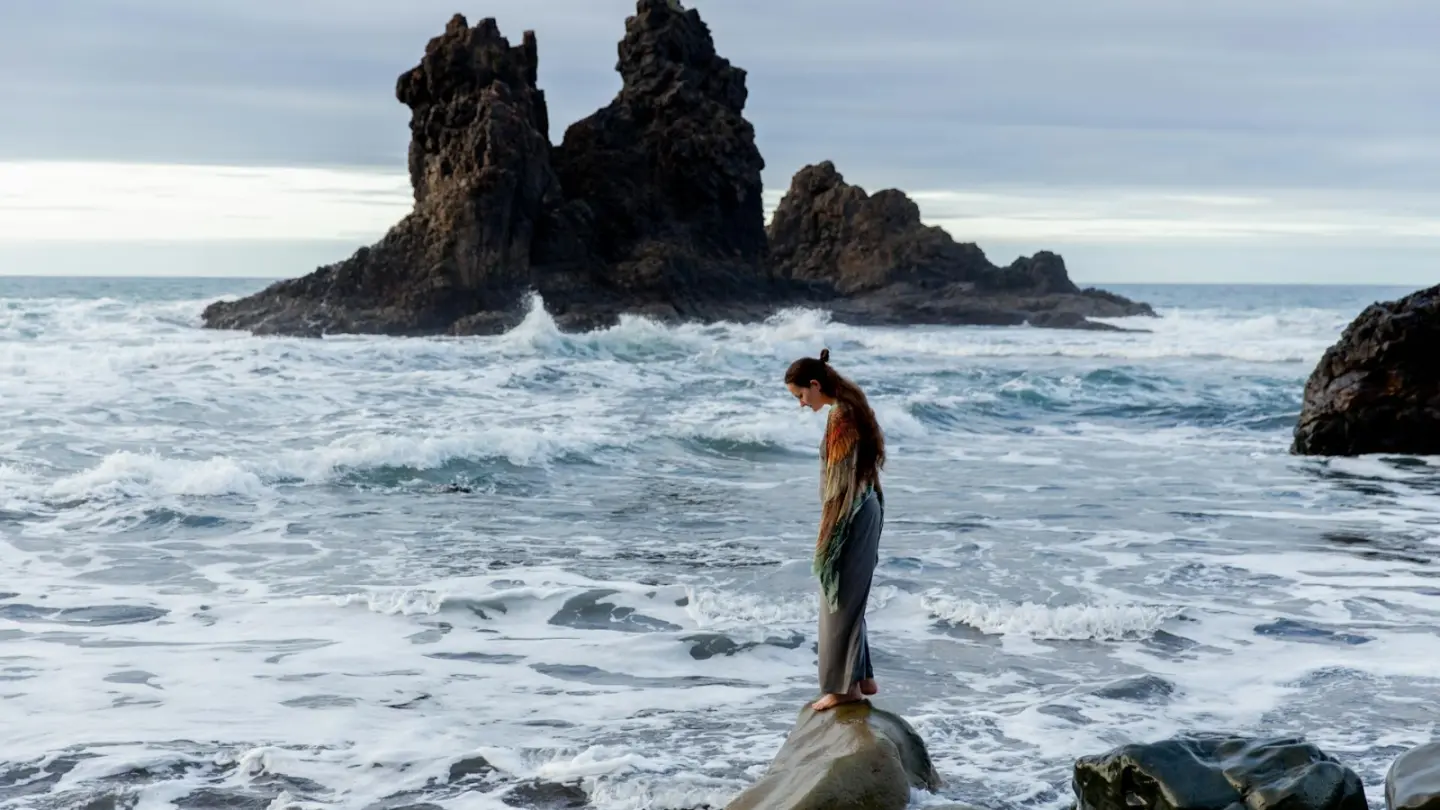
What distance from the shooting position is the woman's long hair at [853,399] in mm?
6109

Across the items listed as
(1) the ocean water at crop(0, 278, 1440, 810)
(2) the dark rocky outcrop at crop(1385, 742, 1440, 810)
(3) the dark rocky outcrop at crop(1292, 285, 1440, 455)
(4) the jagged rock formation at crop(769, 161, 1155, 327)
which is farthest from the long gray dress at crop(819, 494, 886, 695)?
(4) the jagged rock formation at crop(769, 161, 1155, 327)

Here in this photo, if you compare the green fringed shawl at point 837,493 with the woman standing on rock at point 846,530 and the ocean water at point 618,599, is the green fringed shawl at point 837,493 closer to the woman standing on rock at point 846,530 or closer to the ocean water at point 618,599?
the woman standing on rock at point 846,530

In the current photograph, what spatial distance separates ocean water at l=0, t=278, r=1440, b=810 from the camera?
6480 mm

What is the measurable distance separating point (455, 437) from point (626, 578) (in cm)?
681

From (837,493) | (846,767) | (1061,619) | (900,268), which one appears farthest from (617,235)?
(846,767)

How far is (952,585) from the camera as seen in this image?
10.1 m

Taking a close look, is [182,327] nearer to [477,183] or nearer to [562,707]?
[477,183]

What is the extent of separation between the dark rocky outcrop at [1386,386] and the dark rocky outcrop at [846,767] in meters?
12.4

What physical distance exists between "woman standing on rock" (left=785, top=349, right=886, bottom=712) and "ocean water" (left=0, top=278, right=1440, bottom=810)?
59 centimetres

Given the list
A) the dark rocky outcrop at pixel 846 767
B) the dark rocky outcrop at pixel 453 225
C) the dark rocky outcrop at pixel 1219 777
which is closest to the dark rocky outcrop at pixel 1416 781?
the dark rocky outcrop at pixel 1219 777

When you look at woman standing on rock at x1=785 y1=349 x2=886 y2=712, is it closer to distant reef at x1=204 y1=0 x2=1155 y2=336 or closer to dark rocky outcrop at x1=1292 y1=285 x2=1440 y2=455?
dark rocky outcrop at x1=1292 y1=285 x2=1440 y2=455

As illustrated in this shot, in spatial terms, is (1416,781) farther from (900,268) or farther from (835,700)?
(900,268)

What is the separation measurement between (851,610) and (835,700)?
0.40 meters

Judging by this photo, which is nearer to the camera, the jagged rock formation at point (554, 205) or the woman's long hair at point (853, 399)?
the woman's long hair at point (853, 399)
